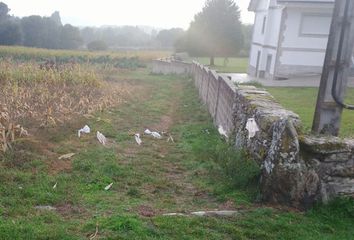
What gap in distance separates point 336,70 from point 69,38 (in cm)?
5473

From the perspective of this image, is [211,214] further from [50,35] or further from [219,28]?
[50,35]

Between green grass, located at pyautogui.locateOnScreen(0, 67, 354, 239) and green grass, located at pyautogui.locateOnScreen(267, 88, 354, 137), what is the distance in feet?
5.59

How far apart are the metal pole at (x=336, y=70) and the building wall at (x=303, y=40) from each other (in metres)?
16.1

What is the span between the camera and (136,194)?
5.36 m

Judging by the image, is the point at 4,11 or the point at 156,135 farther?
the point at 4,11

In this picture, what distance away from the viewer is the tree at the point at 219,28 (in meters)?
40.2

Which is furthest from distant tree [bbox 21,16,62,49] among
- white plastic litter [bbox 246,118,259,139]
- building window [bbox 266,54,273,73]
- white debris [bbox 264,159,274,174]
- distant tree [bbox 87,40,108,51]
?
white debris [bbox 264,159,274,174]

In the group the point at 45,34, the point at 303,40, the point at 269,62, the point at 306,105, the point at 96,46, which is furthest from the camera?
the point at 96,46

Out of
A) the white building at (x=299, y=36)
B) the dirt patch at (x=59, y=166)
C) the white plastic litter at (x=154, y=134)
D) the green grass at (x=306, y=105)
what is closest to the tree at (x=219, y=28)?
the white building at (x=299, y=36)

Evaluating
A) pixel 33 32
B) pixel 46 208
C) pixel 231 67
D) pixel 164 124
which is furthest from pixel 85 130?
pixel 33 32

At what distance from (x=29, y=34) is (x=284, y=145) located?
55949mm

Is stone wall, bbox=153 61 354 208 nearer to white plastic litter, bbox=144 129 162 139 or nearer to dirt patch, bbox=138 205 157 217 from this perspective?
dirt patch, bbox=138 205 157 217

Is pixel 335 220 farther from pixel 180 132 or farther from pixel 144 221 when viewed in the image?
pixel 180 132

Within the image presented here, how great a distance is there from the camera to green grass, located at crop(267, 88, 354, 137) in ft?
25.8
